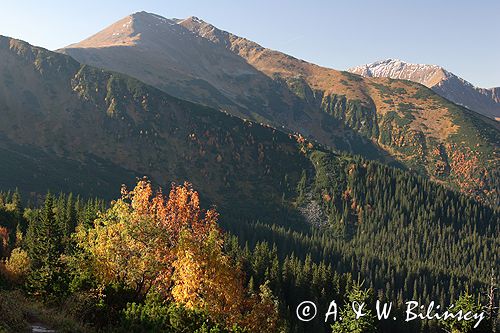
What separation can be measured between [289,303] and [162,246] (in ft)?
373

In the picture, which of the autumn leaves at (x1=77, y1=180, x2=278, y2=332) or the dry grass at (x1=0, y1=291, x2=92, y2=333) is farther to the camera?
the autumn leaves at (x1=77, y1=180, x2=278, y2=332)

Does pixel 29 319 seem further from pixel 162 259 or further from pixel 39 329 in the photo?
pixel 162 259

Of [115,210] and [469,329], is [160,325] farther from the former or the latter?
[469,329]

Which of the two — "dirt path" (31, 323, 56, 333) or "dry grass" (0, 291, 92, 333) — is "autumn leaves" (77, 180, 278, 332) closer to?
"dry grass" (0, 291, 92, 333)

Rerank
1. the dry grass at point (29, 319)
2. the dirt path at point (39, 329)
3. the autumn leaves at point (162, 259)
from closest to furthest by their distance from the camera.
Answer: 1. the dry grass at point (29, 319)
2. the dirt path at point (39, 329)
3. the autumn leaves at point (162, 259)

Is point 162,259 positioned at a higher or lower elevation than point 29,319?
higher

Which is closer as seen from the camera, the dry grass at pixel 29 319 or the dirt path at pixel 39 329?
the dry grass at pixel 29 319

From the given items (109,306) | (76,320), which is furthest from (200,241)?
(76,320)

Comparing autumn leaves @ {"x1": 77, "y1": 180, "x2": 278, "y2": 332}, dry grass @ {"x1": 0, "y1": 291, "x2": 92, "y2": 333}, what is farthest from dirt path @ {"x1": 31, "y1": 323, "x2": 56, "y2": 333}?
autumn leaves @ {"x1": 77, "y1": 180, "x2": 278, "y2": 332}

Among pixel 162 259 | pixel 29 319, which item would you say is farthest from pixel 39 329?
pixel 162 259

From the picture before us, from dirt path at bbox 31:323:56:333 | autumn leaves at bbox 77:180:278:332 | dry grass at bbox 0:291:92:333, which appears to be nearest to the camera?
dry grass at bbox 0:291:92:333

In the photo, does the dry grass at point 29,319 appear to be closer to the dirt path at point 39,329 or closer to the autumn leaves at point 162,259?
the dirt path at point 39,329

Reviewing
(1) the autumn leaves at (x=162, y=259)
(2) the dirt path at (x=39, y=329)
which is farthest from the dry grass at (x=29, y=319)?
(1) the autumn leaves at (x=162, y=259)

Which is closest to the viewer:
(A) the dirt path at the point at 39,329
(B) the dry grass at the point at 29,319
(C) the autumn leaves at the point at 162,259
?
(B) the dry grass at the point at 29,319
